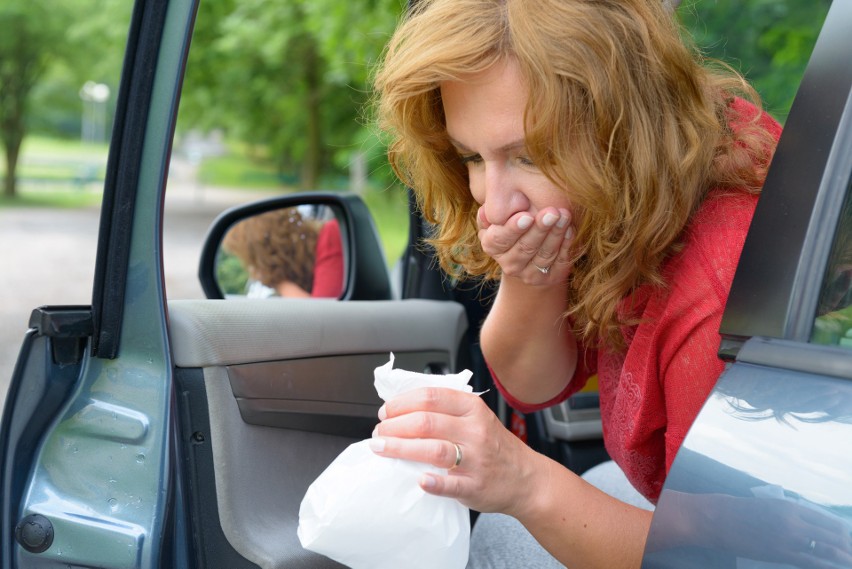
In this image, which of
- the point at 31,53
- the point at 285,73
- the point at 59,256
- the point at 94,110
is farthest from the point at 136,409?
the point at 94,110

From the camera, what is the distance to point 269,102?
75.8 ft

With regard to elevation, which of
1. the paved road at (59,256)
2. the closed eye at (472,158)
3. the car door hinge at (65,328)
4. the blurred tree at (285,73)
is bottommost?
the paved road at (59,256)

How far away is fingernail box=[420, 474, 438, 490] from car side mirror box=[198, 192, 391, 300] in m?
1.67

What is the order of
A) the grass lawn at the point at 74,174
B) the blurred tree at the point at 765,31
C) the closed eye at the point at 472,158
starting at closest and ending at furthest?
the closed eye at the point at 472,158 < the blurred tree at the point at 765,31 < the grass lawn at the point at 74,174

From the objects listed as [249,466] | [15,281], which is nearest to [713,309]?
[249,466]

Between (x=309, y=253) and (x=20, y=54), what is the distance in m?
27.7

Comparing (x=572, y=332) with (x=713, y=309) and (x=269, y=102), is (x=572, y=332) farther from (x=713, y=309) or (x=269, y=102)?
(x=269, y=102)

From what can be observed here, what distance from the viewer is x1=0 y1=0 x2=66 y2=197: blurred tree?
26.8 m

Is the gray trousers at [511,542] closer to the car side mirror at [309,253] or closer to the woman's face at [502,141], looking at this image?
the woman's face at [502,141]

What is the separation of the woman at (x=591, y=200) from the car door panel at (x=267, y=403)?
0.56 meters

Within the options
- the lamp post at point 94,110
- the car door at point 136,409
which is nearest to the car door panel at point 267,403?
the car door at point 136,409

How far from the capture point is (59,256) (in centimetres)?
1805

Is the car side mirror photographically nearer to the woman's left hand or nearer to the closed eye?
the closed eye

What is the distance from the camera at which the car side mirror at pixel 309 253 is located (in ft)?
9.41
